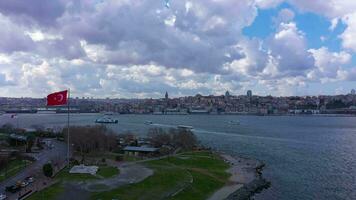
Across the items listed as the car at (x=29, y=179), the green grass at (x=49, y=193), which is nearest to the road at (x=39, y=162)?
the car at (x=29, y=179)

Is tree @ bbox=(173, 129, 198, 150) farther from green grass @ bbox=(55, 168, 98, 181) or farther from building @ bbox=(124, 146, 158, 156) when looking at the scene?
green grass @ bbox=(55, 168, 98, 181)

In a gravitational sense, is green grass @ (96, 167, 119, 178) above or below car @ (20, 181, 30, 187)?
above

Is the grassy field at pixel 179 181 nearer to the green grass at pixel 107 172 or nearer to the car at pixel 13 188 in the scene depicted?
the green grass at pixel 107 172

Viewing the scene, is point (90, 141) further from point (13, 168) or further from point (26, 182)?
point (26, 182)

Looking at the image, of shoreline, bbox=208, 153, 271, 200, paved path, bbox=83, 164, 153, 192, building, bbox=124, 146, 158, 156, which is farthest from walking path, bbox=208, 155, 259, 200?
building, bbox=124, 146, 158, 156

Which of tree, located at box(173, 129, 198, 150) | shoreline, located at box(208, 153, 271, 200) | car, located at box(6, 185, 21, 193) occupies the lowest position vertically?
shoreline, located at box(208, 153, 271, 200)

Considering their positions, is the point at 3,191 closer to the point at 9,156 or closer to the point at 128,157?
the point at 9,156

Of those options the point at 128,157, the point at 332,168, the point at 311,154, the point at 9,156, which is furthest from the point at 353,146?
the point at 9,156

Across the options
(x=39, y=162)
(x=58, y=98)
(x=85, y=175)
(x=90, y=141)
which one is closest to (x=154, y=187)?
(x=85, y=175)

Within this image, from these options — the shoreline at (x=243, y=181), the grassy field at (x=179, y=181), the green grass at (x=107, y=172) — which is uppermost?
the green grass at (x=107, y=172)
